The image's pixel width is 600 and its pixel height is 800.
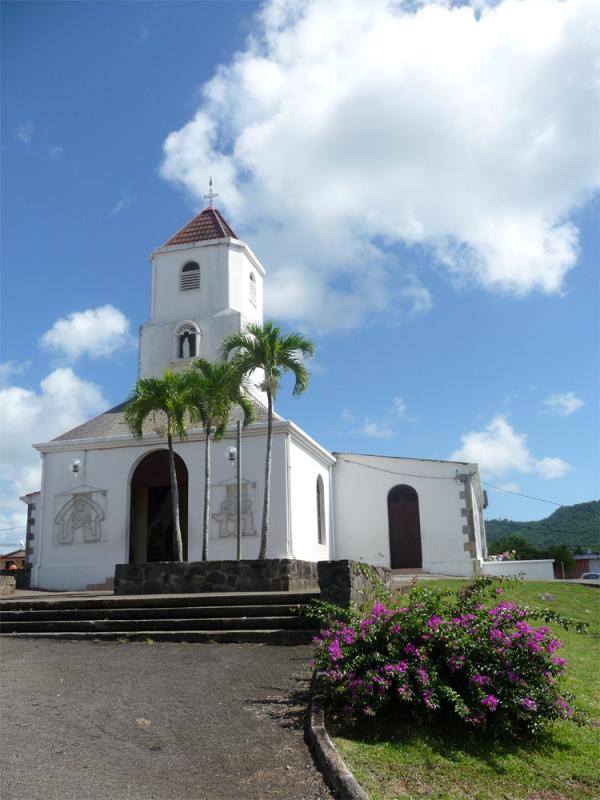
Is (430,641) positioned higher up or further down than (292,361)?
further down

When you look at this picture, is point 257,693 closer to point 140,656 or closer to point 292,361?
point 140,656

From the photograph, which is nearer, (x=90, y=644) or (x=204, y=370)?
(x=90, y=644)

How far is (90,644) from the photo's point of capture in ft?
32.9

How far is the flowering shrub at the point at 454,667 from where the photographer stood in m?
5.70

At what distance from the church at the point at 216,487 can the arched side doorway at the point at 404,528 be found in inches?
1.3

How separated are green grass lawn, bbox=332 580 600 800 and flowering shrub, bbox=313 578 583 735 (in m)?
0.17

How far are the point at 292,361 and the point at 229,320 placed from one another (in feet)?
26.3

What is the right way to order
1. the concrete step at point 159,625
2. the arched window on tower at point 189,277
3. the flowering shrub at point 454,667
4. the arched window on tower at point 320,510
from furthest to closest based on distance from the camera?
the arched window on tower at point 189,277 → the arched window on tower at point 320,510 → the concrete step at point 159,625 → the flowering shrub at point 454,667

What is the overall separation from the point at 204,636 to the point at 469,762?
5.32 m

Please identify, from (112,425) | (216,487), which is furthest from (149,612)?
(112,425)

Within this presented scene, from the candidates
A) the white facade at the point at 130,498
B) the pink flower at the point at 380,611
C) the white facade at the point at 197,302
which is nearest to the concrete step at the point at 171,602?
the pink flower at the point at 380,611

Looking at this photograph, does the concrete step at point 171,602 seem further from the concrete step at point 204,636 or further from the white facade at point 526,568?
the white facade at point 526,568

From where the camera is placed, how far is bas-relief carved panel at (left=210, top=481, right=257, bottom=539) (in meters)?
19.1

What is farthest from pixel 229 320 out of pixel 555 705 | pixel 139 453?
pixel 555 705
